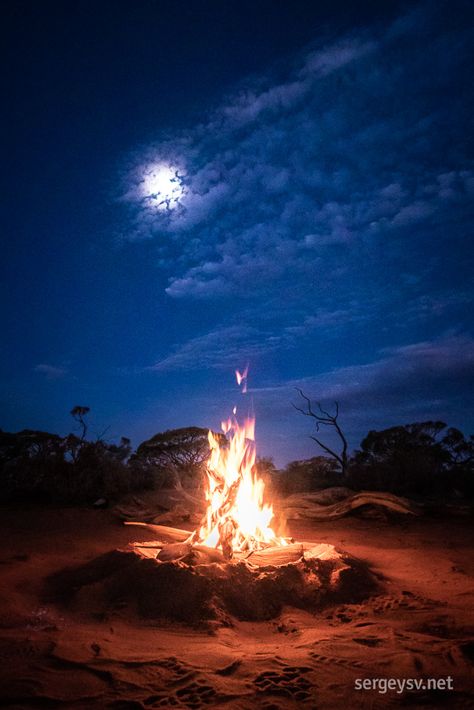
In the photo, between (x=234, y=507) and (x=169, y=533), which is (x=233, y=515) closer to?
(x=234, y=507)

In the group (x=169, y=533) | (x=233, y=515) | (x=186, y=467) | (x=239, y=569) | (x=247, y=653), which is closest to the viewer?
(x=247, y=653)

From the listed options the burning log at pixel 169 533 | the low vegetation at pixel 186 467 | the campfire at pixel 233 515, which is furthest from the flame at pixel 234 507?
the low vegetation at pixel 186 467

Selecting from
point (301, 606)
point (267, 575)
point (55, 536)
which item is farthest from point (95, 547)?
point (301, 606)

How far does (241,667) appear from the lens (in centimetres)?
343

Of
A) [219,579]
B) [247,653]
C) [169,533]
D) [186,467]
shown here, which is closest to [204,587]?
[219,579]

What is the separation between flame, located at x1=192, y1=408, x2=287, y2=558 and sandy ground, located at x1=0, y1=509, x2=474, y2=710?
76.4 inches

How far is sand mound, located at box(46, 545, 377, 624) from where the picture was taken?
5027mm

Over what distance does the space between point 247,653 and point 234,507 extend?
356cm

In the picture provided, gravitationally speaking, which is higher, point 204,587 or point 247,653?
point 204,587

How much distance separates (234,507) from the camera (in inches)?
289

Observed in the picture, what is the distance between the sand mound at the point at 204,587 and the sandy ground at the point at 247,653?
0.23 m

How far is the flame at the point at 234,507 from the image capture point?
6.89 m

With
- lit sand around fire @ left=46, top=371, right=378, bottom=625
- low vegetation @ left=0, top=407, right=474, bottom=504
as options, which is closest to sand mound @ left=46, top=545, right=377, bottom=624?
lit sand around fire @ left=46, top=371, right=378, bottom=625

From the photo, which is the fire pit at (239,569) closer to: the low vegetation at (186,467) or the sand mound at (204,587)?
the sand mound at (204,587)
